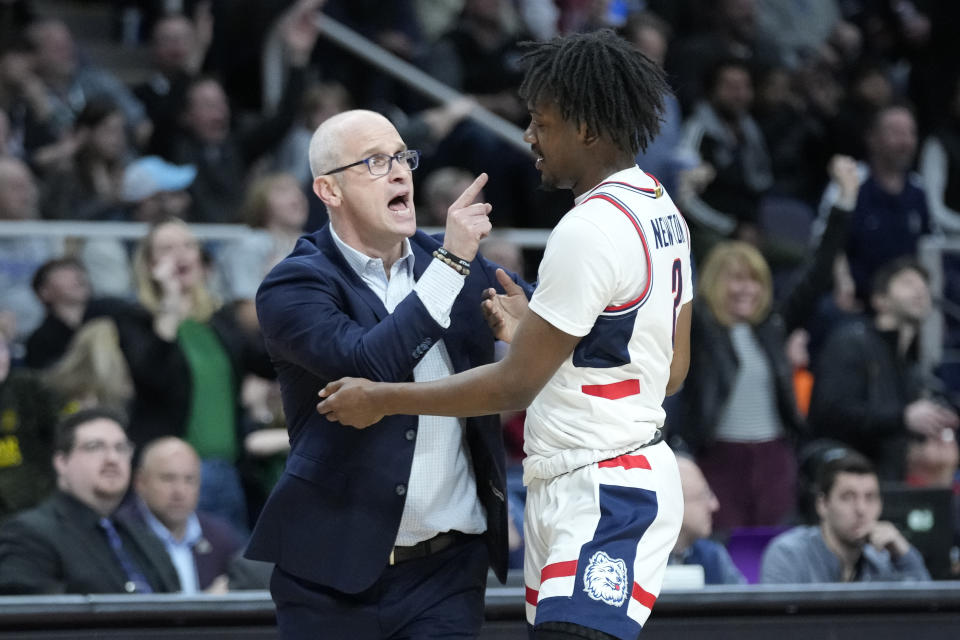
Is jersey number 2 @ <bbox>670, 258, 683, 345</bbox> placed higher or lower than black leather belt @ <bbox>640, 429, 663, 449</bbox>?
higher

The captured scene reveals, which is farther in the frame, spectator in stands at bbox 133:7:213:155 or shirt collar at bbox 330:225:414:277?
spectator in stands at bbox 133:7:213:155

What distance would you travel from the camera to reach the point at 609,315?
317cm

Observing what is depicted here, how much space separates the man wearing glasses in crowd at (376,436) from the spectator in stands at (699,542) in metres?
1.92

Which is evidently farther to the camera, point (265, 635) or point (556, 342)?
point (265, 635)

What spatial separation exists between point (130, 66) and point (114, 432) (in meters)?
4.64

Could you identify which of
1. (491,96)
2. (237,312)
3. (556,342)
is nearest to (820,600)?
(556,342)

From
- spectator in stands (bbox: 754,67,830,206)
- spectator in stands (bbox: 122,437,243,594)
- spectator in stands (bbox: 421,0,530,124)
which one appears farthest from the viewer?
spectator in stands (bbox: 754,67,830,206)

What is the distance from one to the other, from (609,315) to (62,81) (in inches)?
234

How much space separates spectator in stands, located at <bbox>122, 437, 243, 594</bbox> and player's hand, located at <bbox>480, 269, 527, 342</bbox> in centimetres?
247

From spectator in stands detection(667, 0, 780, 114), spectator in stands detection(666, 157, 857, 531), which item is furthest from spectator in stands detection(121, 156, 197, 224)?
spectator in stands detection(667, 0, 780, 114)

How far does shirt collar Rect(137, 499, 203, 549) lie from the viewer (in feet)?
18.6

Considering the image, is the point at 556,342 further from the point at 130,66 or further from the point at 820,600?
the point at 130,66

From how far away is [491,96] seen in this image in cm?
920

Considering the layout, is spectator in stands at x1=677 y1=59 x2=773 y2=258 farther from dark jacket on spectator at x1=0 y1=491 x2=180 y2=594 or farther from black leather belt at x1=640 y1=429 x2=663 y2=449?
black leather belt at x1=640 y1=429 x2=663 y2=449
